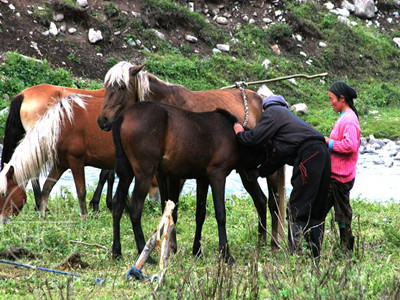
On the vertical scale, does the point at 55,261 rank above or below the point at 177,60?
above

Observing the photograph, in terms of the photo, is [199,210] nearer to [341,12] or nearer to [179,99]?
[179,99]

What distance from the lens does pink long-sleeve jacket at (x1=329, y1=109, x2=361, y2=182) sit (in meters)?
6.71

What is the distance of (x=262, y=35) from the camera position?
2280cm

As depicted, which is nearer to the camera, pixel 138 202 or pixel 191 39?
pixel 138 202

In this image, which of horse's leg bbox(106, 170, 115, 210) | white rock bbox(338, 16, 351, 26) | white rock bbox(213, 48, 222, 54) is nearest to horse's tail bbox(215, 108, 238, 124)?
horse's leg bbox(106, 170, 115, 210)

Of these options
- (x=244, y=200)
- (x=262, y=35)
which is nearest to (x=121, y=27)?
(x=262, y=35)

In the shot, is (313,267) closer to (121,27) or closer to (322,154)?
(322,154)

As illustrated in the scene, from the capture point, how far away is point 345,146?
263 inches

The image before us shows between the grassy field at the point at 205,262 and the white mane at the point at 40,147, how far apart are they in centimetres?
52

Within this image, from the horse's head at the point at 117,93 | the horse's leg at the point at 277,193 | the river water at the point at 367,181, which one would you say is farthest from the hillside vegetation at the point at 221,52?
the horse's leg at the point at 277,193

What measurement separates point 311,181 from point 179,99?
200cm

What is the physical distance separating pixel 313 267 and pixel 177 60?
48.0 ft

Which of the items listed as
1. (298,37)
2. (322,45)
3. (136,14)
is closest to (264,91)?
(136,14)

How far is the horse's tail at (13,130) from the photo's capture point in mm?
9242
